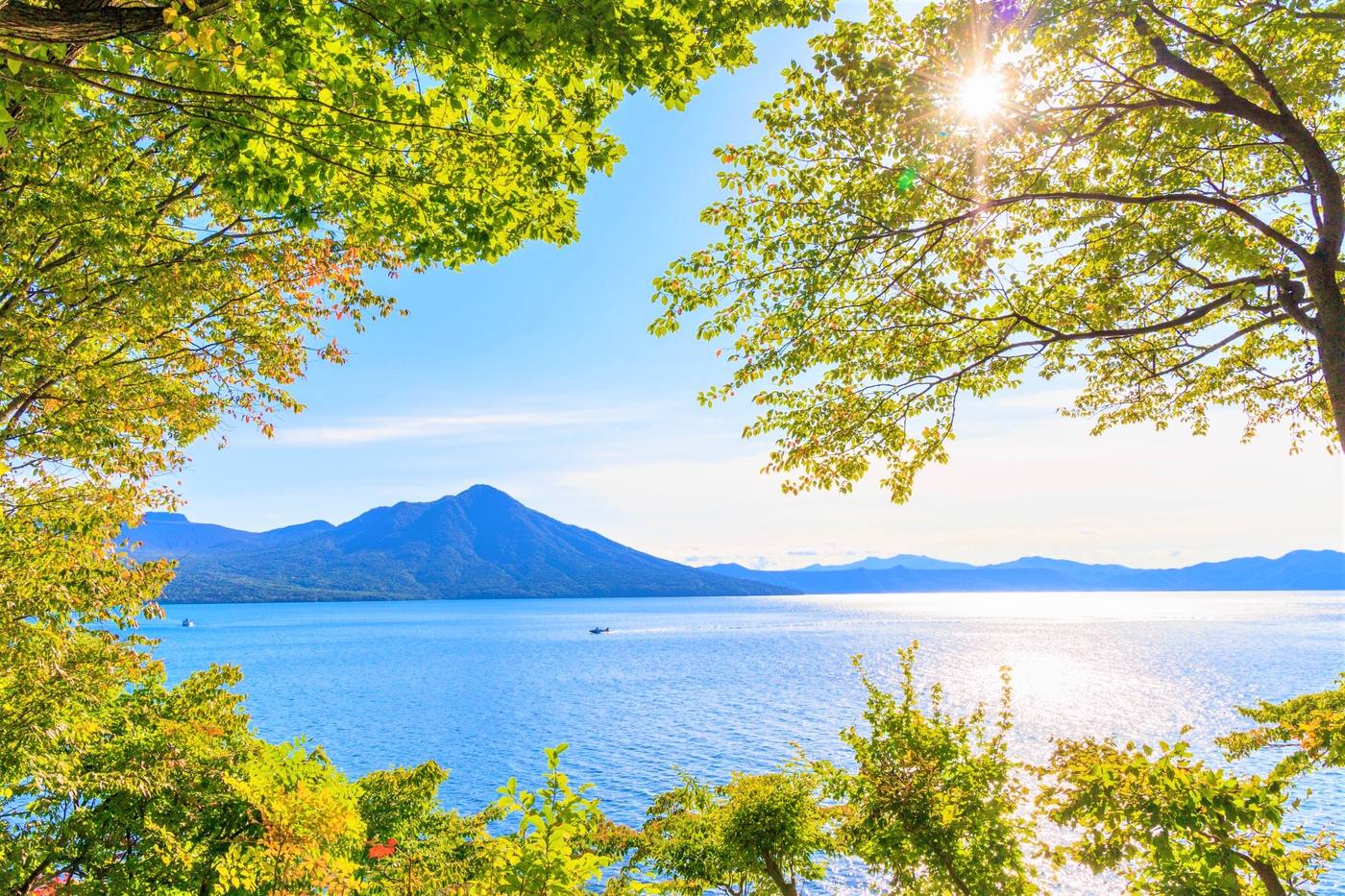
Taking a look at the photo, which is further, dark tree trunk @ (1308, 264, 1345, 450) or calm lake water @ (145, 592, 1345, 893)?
calm lake water @ (145, 592, 1345, 893)

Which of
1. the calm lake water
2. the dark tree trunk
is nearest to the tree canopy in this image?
the dark tree trunk

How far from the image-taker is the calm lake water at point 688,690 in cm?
4244

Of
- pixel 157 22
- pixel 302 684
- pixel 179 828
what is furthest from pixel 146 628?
pixel 157 22

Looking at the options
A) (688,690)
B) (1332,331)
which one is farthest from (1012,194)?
(688,690)

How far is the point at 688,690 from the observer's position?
230 feet

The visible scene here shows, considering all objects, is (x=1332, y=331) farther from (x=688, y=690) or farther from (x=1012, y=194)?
(x=688, y=690)

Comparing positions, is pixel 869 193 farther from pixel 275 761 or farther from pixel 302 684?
pixel 302 684

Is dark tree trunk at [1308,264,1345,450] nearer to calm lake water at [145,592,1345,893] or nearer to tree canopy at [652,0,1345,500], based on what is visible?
tree canopy at [652,0,1345,500]

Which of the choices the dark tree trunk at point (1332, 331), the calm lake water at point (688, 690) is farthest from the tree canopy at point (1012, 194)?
the calm lake water at point (688, 690)

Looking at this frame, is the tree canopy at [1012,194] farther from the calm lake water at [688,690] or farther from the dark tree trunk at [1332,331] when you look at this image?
the calm lake water at [688,690]

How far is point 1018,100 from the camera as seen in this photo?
23.9ft

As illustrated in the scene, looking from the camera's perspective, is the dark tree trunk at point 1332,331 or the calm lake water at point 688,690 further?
the calm lake water at point 688,690

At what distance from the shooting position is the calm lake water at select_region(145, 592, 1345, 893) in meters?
42.4

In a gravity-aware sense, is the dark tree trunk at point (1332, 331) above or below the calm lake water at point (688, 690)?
above
